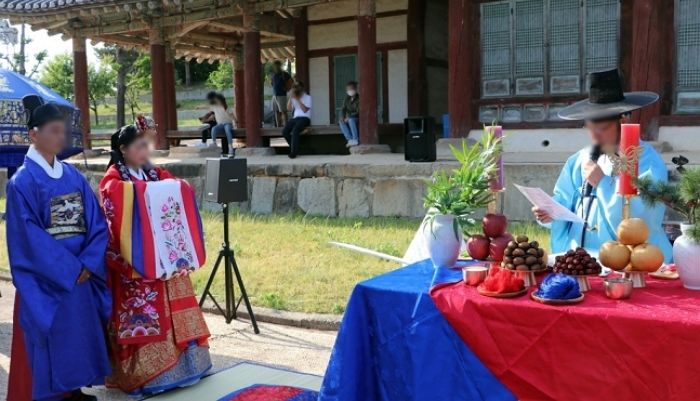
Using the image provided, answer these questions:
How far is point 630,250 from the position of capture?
9.14 feet

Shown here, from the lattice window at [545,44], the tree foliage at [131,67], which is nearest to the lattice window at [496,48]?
the lattice window at [545,44]

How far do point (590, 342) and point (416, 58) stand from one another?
12.0 metres

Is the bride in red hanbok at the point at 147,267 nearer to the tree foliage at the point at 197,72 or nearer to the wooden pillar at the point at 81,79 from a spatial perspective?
the wooden pillar at the point at 81,79

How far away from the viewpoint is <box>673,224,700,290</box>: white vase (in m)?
2.66

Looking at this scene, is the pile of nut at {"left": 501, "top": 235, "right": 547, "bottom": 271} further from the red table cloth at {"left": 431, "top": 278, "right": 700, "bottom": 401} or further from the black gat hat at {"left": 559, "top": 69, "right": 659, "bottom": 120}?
the black gat hat at {"left": 559, "top": 69, "right": 659, "bottom": 120}

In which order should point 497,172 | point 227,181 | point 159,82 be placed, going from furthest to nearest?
point 159,82 → point 227,181 → point 497,172

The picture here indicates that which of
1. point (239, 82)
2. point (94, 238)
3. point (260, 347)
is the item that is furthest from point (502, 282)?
point (239, 82)

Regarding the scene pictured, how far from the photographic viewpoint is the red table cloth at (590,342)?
7.52 feet

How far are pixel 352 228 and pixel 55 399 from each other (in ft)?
19.8

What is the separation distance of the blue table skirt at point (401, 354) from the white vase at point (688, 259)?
0.81 m

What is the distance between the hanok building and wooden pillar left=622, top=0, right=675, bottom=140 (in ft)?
0.05

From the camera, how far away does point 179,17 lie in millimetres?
14930

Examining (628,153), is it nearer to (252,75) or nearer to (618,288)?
(618,288)

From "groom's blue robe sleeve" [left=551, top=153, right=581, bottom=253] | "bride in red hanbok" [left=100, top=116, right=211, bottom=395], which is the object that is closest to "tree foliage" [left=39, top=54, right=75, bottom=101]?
"bride in red hanbok" [left=100, top=116, right=211, bottom=395]
